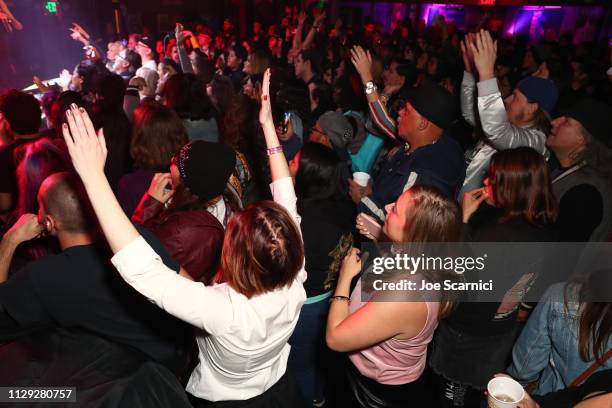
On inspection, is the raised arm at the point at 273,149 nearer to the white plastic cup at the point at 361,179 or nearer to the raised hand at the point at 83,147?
the white plastic cup at the point at 361,179

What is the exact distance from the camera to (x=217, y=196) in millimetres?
2166

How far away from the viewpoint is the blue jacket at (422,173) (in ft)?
8.59

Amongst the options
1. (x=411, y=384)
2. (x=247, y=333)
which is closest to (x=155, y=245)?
(x=247, y=333)

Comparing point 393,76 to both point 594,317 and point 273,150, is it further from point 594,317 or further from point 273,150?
point 594,317

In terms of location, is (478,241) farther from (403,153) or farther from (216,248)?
(216,248)

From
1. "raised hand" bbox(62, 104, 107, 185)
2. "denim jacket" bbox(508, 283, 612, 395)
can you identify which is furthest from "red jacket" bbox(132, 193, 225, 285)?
"denim jacket" bbox(508, 283, 612, 395)

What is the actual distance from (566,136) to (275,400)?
2.48 metres

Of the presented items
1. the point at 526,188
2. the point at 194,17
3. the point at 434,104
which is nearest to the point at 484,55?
the point at 434,104

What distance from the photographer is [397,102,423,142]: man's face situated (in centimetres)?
278

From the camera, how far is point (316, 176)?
2.35 metres

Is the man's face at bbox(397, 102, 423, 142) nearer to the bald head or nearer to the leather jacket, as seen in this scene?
the leather jacket

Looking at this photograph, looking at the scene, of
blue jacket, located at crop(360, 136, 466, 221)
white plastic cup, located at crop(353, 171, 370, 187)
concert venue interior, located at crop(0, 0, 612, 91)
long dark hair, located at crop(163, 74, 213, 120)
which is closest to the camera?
blue jacket, located at crop(360, 136, 466, 221)

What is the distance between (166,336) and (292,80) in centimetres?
328

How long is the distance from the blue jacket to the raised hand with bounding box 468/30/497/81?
494mm
